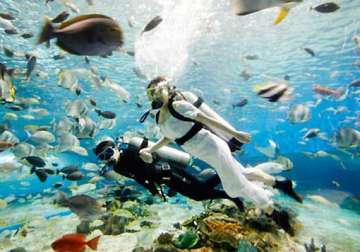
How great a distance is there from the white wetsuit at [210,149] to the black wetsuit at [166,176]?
0.76 metres

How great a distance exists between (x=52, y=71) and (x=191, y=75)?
36.5 ft

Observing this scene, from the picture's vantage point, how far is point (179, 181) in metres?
5.44

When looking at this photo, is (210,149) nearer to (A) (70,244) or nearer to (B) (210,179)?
(B) (210,179)

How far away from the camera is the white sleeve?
3895mm

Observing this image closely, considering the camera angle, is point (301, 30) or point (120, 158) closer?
point (120, 158)

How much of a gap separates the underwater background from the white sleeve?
333 cm

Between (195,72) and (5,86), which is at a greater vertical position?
(5,86)

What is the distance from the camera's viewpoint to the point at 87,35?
2.70 metres

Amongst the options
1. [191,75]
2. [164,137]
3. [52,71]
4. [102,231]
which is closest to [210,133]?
[164,137]

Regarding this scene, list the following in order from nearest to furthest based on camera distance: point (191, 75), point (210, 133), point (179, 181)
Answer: point (210, 133), point (179, 181), point (191, 75)

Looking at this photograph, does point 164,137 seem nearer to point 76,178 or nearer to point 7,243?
point 76,178

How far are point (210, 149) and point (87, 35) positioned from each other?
7.71 ft

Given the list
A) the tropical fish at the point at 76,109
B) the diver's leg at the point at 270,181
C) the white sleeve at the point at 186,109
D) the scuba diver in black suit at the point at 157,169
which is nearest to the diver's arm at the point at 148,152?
the scuba diver in black suit at the point at 157,169

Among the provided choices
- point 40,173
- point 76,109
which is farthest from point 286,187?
point 40,173
